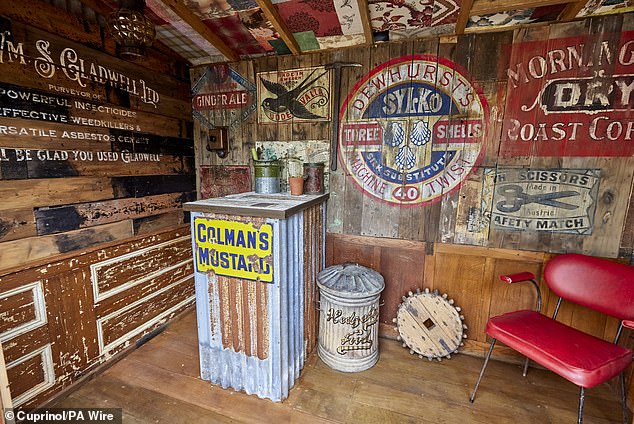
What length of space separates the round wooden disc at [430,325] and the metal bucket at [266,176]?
4.55ft

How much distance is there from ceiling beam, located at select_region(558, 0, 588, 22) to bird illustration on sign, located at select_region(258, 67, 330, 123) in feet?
4.91

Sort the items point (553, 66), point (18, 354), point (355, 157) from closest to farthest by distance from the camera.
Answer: point (18, 354), point (553, 66), point (355, 157)

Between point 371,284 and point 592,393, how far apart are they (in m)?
1.57

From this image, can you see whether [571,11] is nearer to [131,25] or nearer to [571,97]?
[571,97]

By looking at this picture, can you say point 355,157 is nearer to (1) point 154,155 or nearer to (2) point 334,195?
(2) point 334,195

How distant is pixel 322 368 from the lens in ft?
7.02

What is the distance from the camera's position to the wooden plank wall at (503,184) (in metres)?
1.84

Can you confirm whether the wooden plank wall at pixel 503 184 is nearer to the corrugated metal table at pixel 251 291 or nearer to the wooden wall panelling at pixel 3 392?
the corrugated metal table at pixel 251 291

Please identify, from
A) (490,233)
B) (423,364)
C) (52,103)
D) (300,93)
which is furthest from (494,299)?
(52,103)

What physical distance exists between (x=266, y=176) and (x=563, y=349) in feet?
6.93

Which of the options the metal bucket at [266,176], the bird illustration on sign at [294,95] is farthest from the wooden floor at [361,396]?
the bird illustration on sign at [294,95]

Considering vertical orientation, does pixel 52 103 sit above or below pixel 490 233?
above

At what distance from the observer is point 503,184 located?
6.75 ft

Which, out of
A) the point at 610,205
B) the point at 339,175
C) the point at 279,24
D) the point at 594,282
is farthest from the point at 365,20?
the point at 594,282
